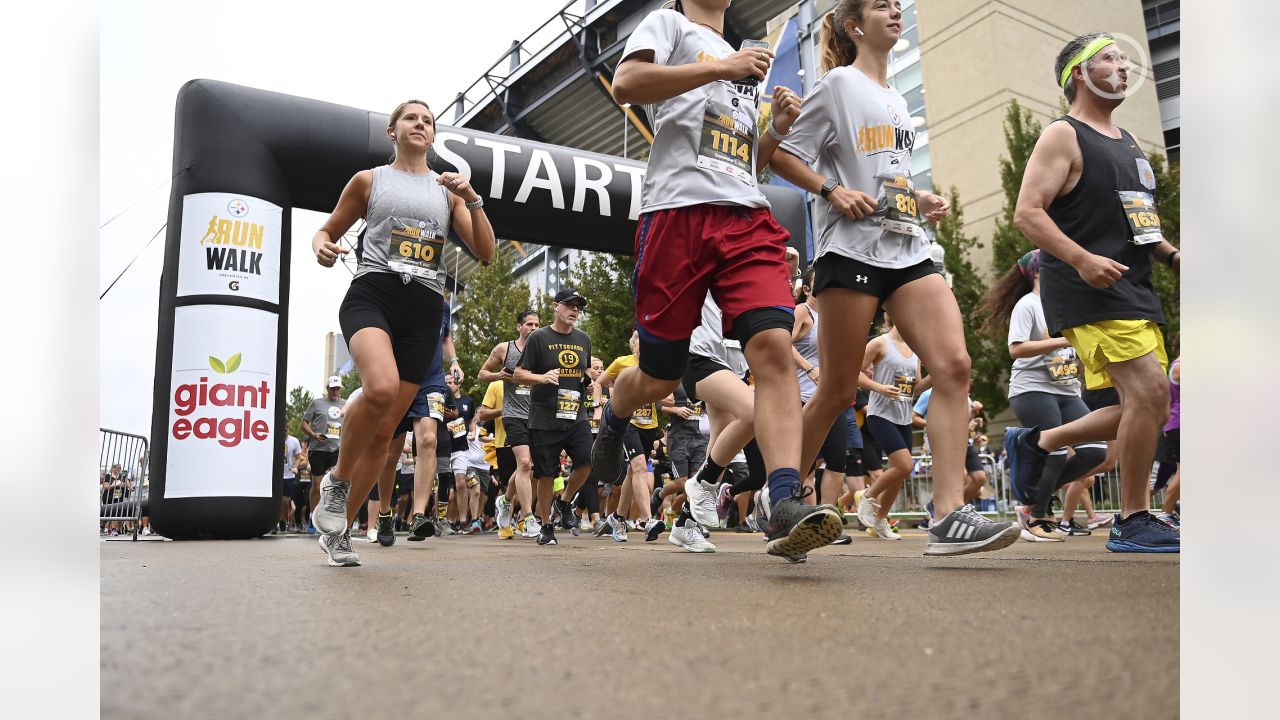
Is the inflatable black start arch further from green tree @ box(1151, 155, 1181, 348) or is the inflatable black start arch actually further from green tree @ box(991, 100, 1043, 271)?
green tree @ box(991, 100, 1043, 271)

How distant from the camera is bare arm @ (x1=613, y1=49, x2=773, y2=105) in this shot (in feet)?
9.21

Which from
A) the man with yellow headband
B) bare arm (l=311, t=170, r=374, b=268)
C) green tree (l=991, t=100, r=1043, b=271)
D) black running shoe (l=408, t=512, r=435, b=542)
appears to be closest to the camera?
the man with yellow headband

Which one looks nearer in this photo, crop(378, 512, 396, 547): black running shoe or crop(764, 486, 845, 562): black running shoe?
crop(764, 486, 845, 562): black running shoe

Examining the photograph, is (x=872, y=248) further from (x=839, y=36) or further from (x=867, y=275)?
(x=839, y=36)

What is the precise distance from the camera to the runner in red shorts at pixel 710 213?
2.85 m

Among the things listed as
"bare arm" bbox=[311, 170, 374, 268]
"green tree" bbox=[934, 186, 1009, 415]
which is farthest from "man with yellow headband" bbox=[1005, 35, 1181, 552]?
"green tree" bbox=[934, 186, 1009, 415]

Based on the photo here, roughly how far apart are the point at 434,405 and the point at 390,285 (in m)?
3.64

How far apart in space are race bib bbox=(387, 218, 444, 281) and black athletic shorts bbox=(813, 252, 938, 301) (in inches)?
63.8

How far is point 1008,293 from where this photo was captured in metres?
6.21

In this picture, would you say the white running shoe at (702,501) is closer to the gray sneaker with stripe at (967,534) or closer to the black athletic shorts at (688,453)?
the gray sneaker with stripe at (967,534)

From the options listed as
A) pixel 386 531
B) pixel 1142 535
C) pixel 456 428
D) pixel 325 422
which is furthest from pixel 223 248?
pixel 1142 535

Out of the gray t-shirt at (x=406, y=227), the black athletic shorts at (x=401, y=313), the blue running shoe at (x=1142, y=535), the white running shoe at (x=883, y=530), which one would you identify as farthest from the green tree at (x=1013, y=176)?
the black athletic shorts at (x=401, y=313)
